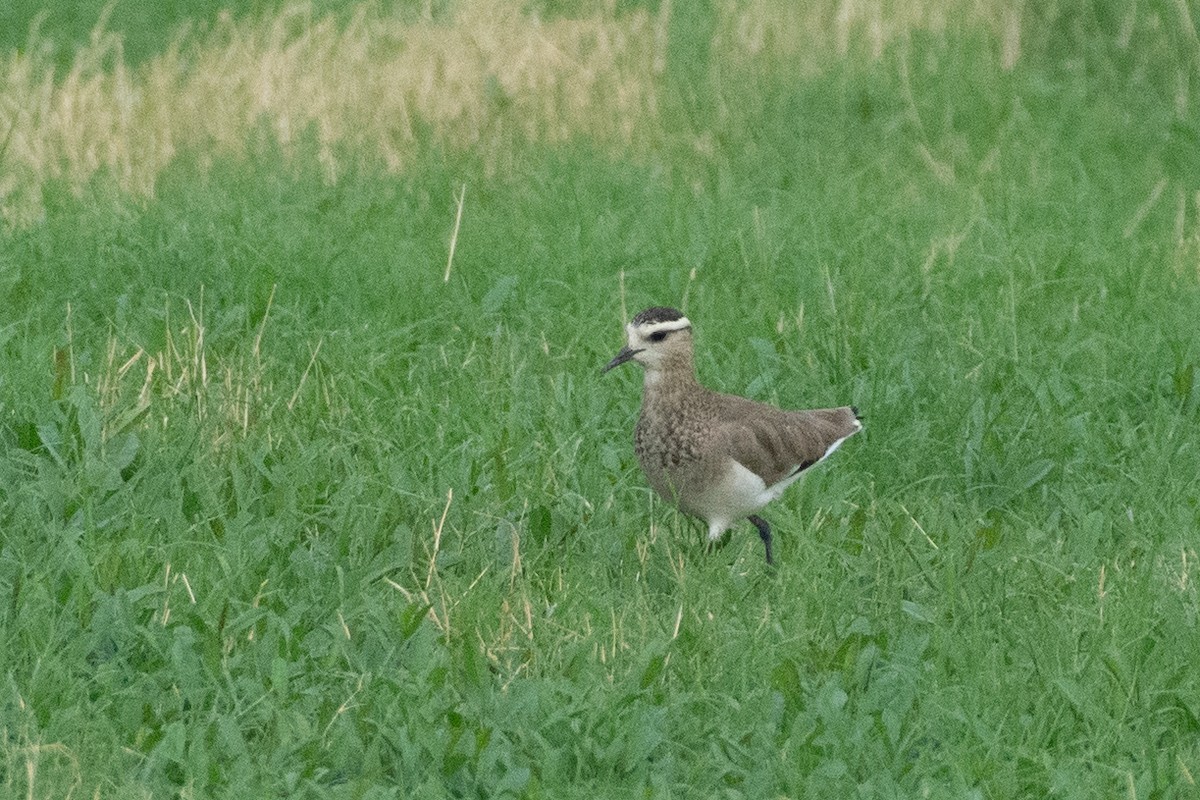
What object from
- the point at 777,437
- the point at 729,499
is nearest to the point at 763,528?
the point at 729,499

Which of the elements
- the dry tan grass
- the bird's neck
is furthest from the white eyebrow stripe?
the dry tan grass

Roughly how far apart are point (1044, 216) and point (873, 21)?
212cm

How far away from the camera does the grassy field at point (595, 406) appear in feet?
16.2

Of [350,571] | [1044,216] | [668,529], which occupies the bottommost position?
[1044,216]

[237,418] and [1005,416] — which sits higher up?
[237,418]

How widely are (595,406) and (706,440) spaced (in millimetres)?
1023

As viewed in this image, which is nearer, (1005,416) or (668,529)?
(668,529)

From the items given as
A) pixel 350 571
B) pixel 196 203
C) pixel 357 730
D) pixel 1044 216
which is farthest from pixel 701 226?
pixel 357 730

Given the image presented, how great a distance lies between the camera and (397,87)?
10453mm

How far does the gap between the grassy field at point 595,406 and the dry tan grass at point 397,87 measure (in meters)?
0.04

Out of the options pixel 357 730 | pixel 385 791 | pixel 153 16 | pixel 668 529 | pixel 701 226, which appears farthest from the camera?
pixel 153 16

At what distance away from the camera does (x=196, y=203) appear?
29.7ft

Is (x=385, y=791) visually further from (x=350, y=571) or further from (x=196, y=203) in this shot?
(x=196, y=203)

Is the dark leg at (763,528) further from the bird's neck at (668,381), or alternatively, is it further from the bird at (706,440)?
the bird's neck at (668,381)
